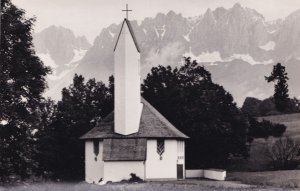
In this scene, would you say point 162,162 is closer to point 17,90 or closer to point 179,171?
point 179,171

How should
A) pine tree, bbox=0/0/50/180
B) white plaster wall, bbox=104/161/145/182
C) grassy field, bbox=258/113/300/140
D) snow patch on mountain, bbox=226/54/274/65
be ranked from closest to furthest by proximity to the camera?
pine tree, bbox=0/0/50/180
white plaster wall, bbox=104/161/145/182
snow patch on mountain, bbox=226/54/274/65
grassy field, bbox=258/113/300/140

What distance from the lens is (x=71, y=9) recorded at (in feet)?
127

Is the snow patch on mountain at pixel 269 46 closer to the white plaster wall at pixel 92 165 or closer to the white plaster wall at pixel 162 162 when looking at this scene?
the white plaster wall at pixel 162 162

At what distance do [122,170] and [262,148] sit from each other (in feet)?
81.4

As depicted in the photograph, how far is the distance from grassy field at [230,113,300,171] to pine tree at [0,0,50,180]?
31.9 meters

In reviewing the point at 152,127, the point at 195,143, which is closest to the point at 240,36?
the point at 195,143

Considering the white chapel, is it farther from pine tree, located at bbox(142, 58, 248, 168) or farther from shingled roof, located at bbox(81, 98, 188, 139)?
pine tree, located at bbox(142, 58, 248, 168)

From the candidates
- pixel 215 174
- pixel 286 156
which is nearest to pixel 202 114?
pixel 215 174

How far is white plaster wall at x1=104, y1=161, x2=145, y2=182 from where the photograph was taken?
196 feet

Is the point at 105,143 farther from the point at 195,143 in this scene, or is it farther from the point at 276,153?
the point at 276,153

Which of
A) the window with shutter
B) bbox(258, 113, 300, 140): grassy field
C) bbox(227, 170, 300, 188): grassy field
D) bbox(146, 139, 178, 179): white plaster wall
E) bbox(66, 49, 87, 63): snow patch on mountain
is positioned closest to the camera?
bbox(227, 170, 300, 188): grassy field

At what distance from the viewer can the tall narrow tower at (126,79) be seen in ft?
204

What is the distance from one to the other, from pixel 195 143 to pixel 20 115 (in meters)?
29.6

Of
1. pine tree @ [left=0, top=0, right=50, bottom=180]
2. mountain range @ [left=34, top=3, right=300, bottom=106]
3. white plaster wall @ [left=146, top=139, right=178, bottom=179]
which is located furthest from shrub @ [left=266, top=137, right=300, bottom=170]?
pine tree @ [left=0, top=0, right=50, bottom=180]
